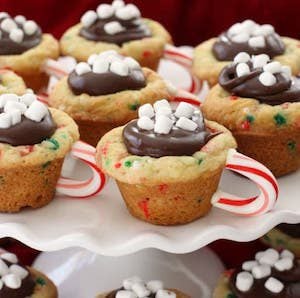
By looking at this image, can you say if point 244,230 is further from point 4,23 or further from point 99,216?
point 4,23

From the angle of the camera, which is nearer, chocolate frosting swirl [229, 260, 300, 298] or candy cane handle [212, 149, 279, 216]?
candy cane handle [212, 149, 279, 216]

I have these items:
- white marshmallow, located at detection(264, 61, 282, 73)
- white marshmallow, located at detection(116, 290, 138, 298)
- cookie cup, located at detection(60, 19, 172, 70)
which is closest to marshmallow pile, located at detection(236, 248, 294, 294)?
white marshmallow, located at detection(116, 290, 138, 298)

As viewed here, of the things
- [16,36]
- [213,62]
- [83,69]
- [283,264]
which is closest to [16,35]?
[16,36]

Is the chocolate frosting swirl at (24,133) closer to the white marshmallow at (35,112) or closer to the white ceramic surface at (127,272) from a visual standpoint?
the white marshmallow at (35,112)

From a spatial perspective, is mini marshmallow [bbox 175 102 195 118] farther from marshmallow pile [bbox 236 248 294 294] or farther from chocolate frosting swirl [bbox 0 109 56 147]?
marshmallow pile [bbox 236 248 294 294]

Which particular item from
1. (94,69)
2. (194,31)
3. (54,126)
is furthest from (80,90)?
(194,31)

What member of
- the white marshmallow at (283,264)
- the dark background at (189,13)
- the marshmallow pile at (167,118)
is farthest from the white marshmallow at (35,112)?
the dark background at (189,13)
